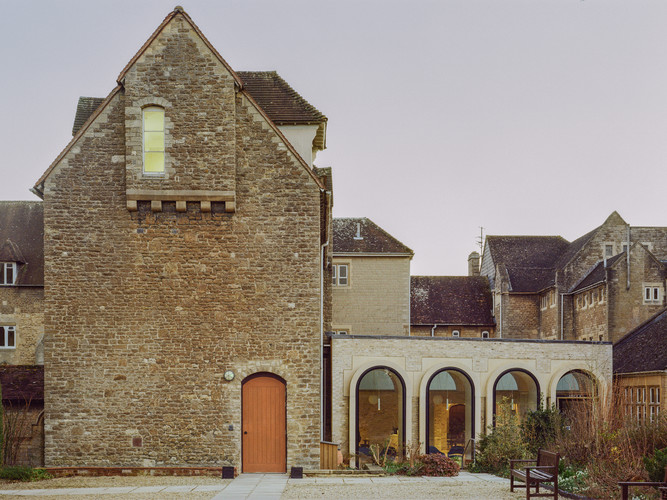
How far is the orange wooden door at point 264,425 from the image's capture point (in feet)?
71.3

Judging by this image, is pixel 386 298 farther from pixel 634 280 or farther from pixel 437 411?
pixel 634 280

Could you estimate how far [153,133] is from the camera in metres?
21.5

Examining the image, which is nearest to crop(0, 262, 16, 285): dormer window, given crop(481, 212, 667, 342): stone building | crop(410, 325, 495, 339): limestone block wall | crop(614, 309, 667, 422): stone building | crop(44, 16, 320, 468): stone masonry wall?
crop(44, 16, 320, 468): stone masonry wall

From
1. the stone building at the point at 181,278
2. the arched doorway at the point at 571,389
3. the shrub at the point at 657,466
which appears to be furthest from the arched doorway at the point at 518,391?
the shrub at the point at 657,466

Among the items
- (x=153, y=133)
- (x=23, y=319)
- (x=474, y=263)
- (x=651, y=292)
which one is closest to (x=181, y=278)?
(x=153, y=133)

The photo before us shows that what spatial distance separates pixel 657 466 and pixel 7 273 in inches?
1331

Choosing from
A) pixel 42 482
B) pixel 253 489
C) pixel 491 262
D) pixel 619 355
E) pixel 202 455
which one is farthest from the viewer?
pixel 491 262

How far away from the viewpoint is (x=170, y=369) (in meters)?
21.5

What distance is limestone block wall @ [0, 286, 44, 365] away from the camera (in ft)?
129

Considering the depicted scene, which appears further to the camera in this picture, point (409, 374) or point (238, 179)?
point (409, 374)

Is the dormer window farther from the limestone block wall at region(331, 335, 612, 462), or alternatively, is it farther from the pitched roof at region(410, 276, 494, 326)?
the pitched roof at region(410, 276, 494, 326)

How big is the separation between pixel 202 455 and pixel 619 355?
Result: 22.7m

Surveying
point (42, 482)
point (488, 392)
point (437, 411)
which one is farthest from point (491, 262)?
point (42, 482)

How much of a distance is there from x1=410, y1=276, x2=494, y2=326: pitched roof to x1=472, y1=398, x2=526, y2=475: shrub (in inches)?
1080
